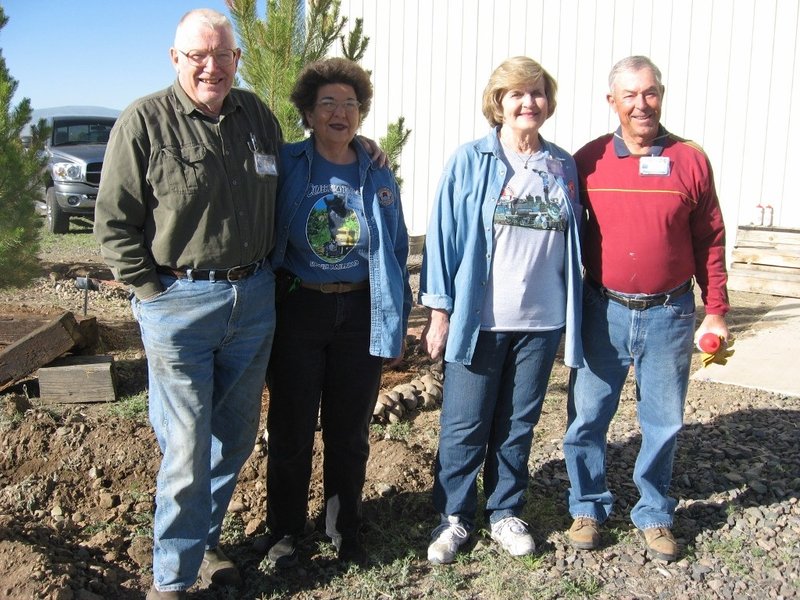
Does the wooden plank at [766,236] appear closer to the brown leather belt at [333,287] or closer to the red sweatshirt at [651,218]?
the red sweatshirt at [651,218]

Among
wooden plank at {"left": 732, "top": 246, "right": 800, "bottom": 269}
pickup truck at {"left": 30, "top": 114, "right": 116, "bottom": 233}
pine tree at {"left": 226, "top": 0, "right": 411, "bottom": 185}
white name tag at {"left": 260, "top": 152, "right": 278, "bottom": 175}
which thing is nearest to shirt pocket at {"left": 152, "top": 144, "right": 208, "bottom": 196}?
white name tag at {"left": 260, "top": 152, "right": 278, "bottom": 175}

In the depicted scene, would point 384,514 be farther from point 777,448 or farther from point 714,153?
point 714,153

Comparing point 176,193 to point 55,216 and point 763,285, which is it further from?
point 55,216

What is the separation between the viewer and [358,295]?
2975mm

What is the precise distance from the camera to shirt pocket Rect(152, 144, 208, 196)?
253 cm

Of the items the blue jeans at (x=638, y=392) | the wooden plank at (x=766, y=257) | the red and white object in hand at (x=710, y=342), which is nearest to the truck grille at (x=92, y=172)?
the wooden plank at (x=766, y=257)

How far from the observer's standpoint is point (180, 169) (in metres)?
2.55

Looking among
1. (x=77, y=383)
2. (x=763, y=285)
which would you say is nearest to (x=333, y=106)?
(x=77, y=383)

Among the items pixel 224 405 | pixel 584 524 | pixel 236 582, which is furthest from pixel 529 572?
pixel 224 405

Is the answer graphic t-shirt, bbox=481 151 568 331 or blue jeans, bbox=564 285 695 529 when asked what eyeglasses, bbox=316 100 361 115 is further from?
blue jeans, bbox=564 285 695 529

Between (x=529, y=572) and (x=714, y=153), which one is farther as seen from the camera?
(x=714, y=153)

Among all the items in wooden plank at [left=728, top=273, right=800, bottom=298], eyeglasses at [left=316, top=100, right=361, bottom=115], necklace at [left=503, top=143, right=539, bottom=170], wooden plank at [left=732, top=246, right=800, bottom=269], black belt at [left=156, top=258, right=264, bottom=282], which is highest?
eyeglasses at [left=316, top=100, right=361, bottom=115]

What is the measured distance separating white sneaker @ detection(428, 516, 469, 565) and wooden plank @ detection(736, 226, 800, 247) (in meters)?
7.36

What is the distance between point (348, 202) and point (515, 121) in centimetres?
72
